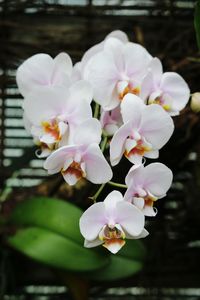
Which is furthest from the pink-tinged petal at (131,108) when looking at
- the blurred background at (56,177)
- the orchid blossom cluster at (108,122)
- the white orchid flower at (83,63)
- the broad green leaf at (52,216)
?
the blurred background at (56,177)

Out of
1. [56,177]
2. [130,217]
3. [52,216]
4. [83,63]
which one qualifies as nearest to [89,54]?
[83,63]

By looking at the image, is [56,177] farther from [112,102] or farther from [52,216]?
[112,102]

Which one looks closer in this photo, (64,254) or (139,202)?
(139,202)

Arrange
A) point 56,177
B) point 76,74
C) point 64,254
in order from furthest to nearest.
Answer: point 56,177 < point 64,254 < point 76,74

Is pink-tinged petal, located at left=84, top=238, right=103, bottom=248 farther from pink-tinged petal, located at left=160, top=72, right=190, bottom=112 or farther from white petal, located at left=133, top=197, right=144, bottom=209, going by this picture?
pink-tinged petal, located at left=160, top=72, right=190, bottom=112

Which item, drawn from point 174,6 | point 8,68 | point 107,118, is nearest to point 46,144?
point 107,118

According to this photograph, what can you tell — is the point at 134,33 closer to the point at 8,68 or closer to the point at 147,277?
the point at 8,68
